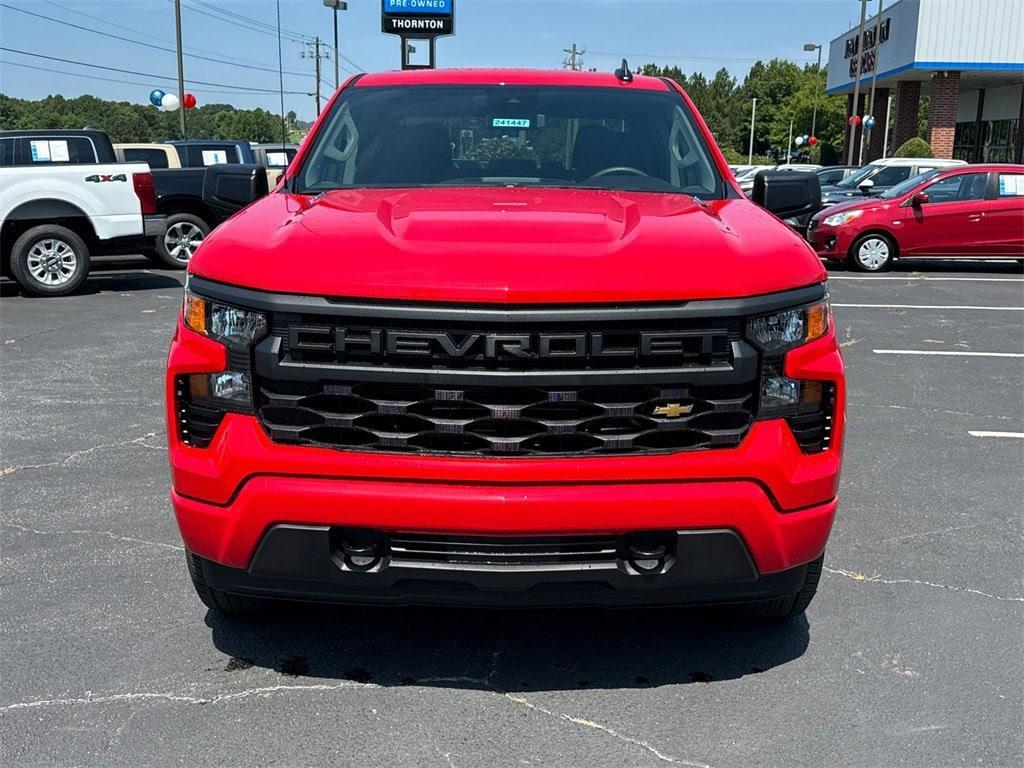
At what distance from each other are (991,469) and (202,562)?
4.36 metres

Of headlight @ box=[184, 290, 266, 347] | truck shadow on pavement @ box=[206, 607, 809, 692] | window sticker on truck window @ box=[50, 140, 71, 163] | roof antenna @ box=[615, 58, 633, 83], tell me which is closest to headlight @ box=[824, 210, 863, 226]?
window sticker on truck window @ box=[50, 140, 71, 163]

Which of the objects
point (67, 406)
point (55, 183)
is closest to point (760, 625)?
point (67, 406)

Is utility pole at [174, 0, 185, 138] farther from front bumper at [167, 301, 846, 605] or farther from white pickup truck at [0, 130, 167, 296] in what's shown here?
front bumper at [167, 301, 846, 605]

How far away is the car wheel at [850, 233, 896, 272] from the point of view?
1559 cm

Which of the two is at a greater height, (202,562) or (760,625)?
(202,562)

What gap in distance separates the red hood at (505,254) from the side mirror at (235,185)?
1098mm

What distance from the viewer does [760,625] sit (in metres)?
3.68

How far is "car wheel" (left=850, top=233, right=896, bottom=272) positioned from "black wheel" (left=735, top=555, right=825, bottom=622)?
13.0 metres

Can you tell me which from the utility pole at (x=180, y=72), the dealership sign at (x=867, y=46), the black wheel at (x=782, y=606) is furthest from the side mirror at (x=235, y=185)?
the dealership sign at (x=867, y=46)

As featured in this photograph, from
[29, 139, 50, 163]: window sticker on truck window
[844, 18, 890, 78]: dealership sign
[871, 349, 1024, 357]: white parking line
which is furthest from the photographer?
[844, 18, 890, 78]: dealership sign

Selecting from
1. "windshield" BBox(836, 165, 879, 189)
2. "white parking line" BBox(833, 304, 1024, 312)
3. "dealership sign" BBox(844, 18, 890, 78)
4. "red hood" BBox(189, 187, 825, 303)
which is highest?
"dealership sign" BBox(844, 18, 890, 78)

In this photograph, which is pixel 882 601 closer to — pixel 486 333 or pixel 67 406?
pixel 486 333

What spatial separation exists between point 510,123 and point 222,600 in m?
2.28

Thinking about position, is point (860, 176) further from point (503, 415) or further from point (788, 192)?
point (503, 415)
